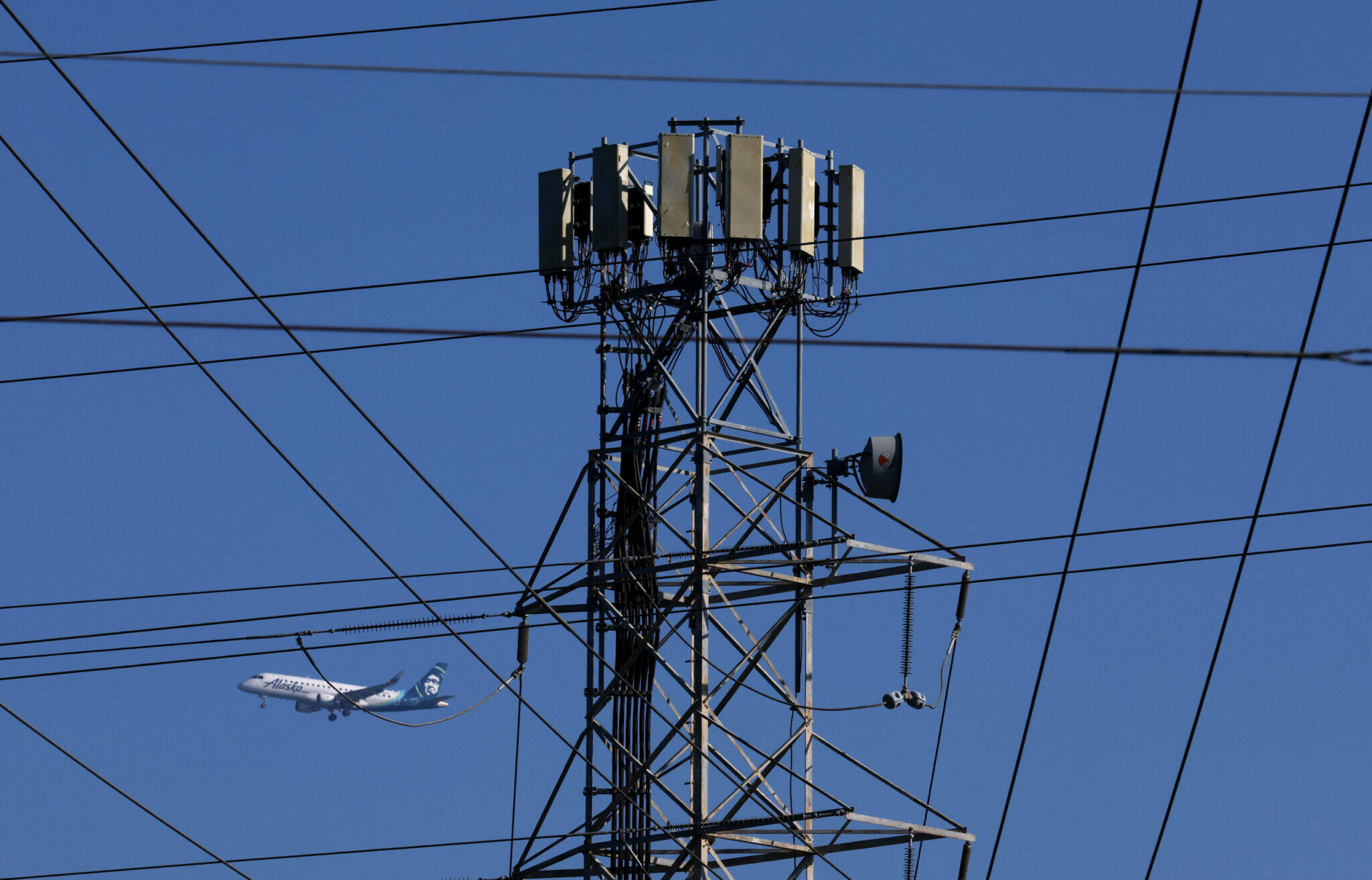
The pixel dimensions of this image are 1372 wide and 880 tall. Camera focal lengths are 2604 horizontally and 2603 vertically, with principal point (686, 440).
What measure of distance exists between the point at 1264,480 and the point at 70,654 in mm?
18941

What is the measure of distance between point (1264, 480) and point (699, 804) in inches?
580

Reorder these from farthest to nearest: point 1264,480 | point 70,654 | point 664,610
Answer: point 664,610, point 70,654, point 1264,480

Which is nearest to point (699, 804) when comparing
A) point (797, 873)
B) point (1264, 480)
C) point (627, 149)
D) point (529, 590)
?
point (797, 873)

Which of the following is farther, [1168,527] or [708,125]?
[708,125]

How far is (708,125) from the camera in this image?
41688 millimetres

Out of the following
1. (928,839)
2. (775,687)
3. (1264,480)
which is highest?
(775,687)

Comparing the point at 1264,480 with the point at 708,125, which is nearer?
the point at 1264,480

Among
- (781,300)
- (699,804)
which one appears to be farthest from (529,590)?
(781,300)

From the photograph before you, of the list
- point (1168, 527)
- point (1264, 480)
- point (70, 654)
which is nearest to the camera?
point (1264, 480)

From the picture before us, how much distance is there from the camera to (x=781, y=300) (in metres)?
41.9

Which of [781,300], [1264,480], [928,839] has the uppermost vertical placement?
[781,300]

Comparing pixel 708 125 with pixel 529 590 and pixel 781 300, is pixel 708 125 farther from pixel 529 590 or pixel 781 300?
pixel 529 590

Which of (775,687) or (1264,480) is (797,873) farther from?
(1264,480)

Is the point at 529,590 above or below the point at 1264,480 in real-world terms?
above
